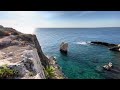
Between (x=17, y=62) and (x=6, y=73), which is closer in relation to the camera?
(x=6, y=73)

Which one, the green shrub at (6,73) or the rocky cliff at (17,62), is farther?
the rocky cliff at (17,62)

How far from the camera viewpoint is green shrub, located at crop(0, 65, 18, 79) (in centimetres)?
Result: 421

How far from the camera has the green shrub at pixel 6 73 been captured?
4.21 meters

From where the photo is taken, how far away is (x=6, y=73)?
4285mm

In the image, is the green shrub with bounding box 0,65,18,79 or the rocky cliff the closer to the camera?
the green shrub with bounding box 0,65,18,79
